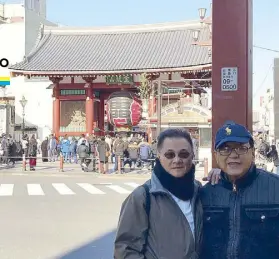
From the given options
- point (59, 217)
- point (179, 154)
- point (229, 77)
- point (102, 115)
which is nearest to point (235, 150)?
point (179, 154)

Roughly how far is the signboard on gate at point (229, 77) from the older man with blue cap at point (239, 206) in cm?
167

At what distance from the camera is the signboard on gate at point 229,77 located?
4.46m

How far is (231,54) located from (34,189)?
13.5 metres

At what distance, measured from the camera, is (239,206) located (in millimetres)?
2697

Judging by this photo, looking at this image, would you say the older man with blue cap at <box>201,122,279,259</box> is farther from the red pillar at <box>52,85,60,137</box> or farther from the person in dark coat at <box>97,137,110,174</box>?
the red pillar at <box>52,85,60,137</box>

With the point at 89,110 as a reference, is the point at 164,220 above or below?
below

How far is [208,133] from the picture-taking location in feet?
89.9

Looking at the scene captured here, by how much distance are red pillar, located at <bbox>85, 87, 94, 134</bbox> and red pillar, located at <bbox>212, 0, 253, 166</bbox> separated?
29.1m

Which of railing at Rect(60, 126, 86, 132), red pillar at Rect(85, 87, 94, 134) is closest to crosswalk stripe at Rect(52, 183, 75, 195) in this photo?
red pillar at Rect(85, 87, 94, 134)

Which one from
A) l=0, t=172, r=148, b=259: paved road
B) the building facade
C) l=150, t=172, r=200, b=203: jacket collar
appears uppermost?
the building facade

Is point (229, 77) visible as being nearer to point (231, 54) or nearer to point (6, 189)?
point (231, 54)

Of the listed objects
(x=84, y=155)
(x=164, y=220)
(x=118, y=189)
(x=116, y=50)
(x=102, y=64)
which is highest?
(x=116, y=50)

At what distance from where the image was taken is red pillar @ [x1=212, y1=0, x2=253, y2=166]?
4.39 m

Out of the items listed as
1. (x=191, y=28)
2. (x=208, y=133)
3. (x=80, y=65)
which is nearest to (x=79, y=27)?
(x=80, y=65)
